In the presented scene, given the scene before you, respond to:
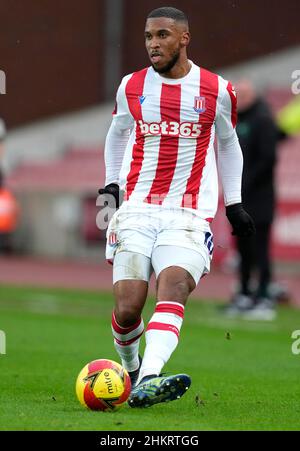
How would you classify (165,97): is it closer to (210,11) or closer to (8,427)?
(8,427)

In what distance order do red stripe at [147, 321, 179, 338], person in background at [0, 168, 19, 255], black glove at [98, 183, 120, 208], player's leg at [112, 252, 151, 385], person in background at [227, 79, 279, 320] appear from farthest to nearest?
person in background at [0, 168, 19, 255], person in background at [227, 79, 279, 320], black glove at [98, 183, 120, 208], player's leg at [112, 252, 151, 385], red stripe at [147, 321, 179, 338]

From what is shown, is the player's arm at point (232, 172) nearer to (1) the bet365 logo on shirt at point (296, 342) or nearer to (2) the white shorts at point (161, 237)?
(2) the white shorts at point (161, 237)

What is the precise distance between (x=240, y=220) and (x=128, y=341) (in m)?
0.99

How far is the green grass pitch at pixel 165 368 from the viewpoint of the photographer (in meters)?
6.09

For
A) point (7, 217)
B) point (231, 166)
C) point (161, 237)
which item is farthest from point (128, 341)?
point (7, 217)

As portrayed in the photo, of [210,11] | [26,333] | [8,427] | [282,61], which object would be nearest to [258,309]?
[26,333]

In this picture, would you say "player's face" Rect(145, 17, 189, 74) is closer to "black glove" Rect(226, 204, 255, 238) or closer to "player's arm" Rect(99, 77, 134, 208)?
"player's arm" Rect(99, 77, 134, 208)

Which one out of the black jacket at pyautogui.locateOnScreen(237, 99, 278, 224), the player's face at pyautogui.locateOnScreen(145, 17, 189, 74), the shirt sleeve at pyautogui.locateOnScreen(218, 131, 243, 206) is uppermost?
the black jacket at pyautogui.locateOnScreen(237, 99, 278, 224)

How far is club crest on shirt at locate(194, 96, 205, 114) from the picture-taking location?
22.7 feet

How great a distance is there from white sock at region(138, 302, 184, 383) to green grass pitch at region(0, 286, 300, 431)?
27cm

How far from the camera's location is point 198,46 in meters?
23.5

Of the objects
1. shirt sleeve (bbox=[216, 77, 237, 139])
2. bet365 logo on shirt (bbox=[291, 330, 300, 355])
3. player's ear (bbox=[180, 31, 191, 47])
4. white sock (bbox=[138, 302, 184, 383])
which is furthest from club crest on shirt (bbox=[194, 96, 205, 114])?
bet365 logo on shirt (bbox=[291, 330, 300, 355])
